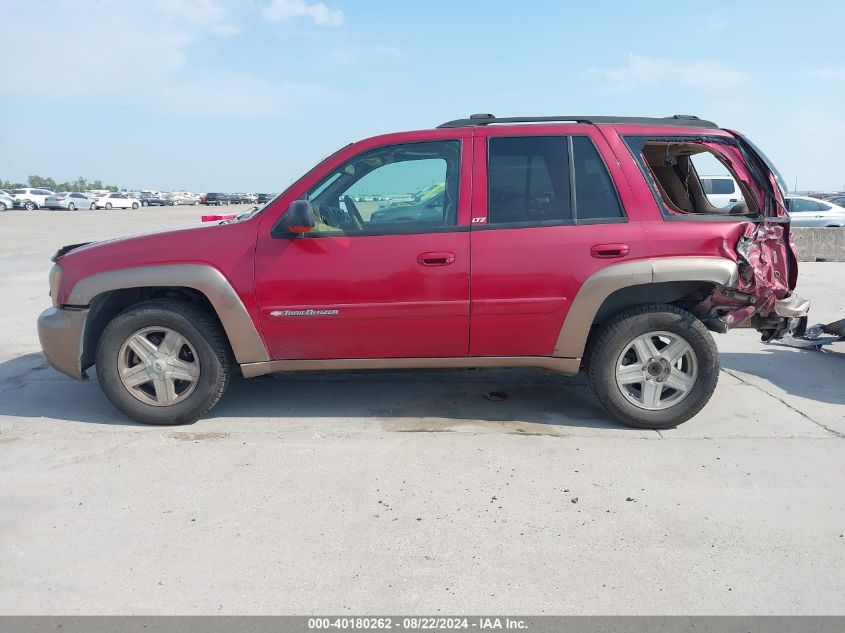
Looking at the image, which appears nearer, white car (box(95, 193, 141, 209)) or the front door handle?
the front door handle

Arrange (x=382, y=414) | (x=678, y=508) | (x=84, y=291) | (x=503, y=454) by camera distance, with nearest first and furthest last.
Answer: (x=678, y=508)
(x=503, y=454)
(x=84, y=291)
(x=382, y=414)

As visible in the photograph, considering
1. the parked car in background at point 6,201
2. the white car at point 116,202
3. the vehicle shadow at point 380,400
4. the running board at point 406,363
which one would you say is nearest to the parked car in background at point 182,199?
the white car at point 116,202

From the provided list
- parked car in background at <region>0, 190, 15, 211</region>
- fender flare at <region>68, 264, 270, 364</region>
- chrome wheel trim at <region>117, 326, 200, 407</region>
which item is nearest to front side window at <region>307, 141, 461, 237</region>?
fender flare at <region>68, 264, 270, 364</region>

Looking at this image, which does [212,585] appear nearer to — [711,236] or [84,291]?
[84,291]

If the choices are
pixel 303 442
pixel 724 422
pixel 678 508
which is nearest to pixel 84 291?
pixel 303 442

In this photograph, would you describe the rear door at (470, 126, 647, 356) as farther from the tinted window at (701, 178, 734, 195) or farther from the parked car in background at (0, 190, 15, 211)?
the parked car in background at (0, 190, 15, 211)

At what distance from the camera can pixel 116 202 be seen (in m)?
58.1

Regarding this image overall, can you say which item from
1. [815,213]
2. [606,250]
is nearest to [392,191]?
[606,250]

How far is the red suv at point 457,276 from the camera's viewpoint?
14.0ft

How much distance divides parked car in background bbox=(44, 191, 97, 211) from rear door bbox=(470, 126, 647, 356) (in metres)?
55.1

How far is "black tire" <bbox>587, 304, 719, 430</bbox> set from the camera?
439cm

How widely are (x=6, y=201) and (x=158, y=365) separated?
52.5 meters

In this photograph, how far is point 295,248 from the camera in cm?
429

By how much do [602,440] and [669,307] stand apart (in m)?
0.96
